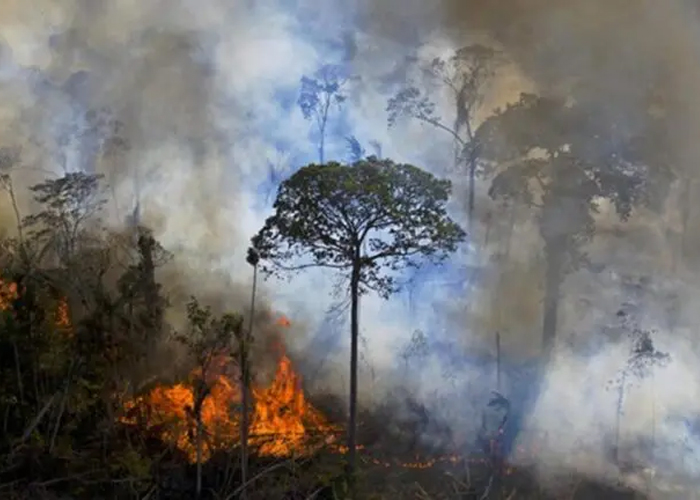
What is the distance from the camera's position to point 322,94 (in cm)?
2544

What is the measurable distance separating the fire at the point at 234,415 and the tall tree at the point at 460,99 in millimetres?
8106

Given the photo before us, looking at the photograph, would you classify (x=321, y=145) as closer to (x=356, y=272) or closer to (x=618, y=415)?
(x=356, y=272)

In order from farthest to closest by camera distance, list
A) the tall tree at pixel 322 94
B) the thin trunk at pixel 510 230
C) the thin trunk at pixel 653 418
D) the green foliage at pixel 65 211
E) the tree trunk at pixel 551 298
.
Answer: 1. the tall tree at pixel 322 94
2. the green foliage at pixel 65 211
3. the thin trunk at pixel 510 230
4. the tree trunk at pixel 551 298
5. the thin trunk at pixel 653 418

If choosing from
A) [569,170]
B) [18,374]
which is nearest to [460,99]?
[569,170]

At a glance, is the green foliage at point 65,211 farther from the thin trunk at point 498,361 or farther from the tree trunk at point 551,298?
the tree trunk at point 551,298

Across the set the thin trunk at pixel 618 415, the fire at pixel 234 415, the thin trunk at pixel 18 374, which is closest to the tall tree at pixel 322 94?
the fire at pixel 234 415

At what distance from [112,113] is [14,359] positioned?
11.4 meters

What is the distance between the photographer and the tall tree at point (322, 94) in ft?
83.2

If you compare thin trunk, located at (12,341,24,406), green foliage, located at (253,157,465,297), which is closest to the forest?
green foliage, located at (253,157,465,297)

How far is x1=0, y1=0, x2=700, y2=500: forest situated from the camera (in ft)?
55.0

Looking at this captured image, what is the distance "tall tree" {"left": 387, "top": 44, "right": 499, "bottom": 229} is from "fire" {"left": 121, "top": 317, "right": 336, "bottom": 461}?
8106 mm

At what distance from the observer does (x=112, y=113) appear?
25.9 m

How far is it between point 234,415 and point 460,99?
488 inches

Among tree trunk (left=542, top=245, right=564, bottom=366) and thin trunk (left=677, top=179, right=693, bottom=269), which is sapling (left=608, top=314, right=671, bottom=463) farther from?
thin trunk (left=677, top=179, right=693, bottom=269)
